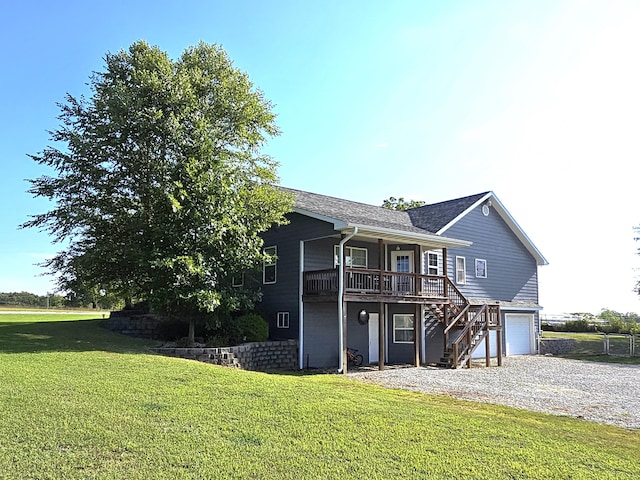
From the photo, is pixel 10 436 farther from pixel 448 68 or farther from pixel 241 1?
pixel 448 68

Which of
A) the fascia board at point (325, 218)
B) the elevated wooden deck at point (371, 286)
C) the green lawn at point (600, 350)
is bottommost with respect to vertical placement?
the green lawn at point (600, 350)

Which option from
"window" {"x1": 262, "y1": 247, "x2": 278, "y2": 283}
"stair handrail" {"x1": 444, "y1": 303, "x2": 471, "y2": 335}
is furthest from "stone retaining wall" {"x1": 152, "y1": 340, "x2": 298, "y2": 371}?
"stair handrail" {"x1": 444, "y1": 303, "x2": 471, "y2": 335}

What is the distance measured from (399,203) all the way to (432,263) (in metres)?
21.5

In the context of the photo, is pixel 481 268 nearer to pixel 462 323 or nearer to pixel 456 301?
pixel 456 301

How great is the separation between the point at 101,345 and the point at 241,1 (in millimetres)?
9904

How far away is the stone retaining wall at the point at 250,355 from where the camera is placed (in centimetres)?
1360

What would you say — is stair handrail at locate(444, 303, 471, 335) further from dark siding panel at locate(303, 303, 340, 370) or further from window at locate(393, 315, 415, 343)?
dark siding panel at locate(303, 303, 340, 370)

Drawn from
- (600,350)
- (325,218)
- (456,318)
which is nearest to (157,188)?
(325,218)

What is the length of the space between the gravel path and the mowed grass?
141 cm

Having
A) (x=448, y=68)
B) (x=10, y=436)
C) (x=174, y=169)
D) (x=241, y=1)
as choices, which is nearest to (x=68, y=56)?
(x=174, y=169)

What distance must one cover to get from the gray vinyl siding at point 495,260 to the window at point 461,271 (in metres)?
0.18

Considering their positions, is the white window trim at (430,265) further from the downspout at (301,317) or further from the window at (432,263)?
the downspout at (301,317)

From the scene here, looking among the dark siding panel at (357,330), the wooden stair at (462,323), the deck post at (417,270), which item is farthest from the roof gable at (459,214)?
the dark siding panel at (357,330)

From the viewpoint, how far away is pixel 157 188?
1462cm
